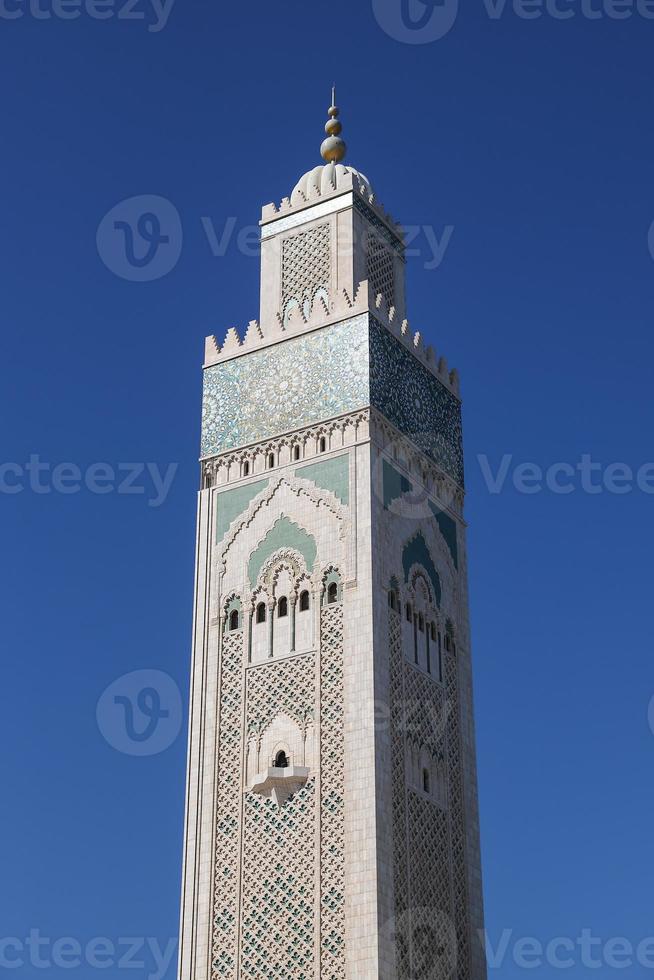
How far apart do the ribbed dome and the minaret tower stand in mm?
55

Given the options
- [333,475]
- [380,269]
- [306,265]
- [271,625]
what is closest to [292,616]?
[271,625]

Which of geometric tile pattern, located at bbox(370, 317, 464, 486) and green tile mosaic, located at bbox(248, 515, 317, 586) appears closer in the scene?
green tile mosaic, located at bbox(248, 515, 317, 586)

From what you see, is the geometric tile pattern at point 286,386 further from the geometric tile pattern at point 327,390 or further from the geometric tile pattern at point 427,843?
the geometric tile pattern at point 427,843

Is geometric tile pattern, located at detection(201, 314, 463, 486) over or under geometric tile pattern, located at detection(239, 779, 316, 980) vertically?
over

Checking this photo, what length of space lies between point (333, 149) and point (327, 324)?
3363 mm

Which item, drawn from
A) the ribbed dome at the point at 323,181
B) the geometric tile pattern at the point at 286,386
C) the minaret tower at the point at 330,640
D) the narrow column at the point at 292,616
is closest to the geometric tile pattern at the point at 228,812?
the minaret tower at the point at 330,640

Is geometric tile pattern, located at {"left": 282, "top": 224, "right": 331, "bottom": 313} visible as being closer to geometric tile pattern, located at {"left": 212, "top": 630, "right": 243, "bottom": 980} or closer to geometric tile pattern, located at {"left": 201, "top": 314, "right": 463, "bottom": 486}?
geometric tile pattern, located at {"left": 201, "top": 314, "right": 463, "bottom": 486}

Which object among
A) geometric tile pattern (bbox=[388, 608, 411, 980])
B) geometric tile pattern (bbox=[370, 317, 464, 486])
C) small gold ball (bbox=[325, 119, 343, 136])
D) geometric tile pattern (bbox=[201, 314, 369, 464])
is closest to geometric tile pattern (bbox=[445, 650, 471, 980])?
geometric tile pattern (bbox=[388, 608, 411, 980])

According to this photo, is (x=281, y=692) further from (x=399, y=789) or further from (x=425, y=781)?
(x=425, y=781)

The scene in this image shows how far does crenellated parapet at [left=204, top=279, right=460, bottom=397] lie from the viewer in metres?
18.6

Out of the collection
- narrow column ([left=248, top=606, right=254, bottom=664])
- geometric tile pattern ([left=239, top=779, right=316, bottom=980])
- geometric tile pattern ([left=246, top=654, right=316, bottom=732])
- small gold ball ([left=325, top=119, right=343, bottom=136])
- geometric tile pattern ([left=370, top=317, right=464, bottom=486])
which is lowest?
geometric tile pattern ([left=239, top=779, right=316, bottom=980])

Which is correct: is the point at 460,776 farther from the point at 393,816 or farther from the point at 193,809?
the point at 193,809

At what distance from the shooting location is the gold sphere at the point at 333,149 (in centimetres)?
2088

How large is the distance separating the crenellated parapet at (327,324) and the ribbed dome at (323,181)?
169cm
